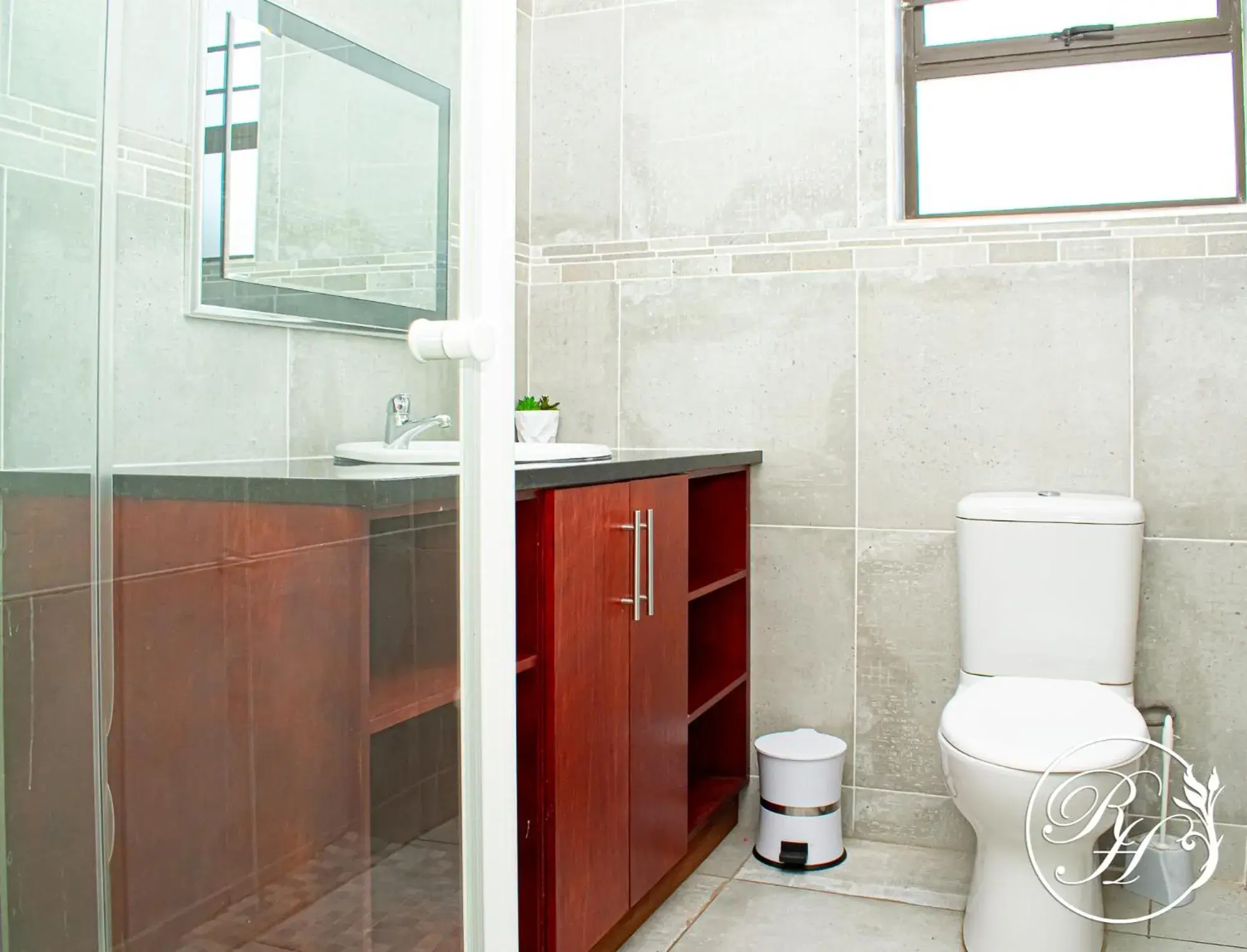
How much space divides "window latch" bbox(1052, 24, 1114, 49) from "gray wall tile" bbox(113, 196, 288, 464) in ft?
7.76

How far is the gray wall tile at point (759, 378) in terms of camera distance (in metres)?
2.53

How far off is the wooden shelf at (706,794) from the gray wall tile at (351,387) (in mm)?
1613

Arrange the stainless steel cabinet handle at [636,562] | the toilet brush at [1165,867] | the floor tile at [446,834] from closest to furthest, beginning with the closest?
the floor tile at [446,834], the stainless steel cabinet handle at [636,562], the toilet brush at [1165,867]

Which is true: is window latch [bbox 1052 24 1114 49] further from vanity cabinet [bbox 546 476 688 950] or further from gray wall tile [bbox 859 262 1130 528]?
vanity cabinet [bbox 546 476 688 950]

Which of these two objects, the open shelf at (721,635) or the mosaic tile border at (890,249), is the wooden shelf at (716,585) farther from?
the mosaic tile border at (890,249)

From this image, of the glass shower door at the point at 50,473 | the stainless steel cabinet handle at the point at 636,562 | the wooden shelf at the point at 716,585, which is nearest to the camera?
the glass shower door at the point at 50,473

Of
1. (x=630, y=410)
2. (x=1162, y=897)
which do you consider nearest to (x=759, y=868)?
(x=1162, y=897)

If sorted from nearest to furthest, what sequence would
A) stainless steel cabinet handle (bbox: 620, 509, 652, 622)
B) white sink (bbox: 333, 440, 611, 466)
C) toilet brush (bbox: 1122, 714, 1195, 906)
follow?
1. white sink (bbox: 333, 440, 611, 466)
2. stainless steel cabinet handle (bbox: 620, 509, 652, 622)
3. toilet brush (bbox: 1122, 714, 1195, 906)

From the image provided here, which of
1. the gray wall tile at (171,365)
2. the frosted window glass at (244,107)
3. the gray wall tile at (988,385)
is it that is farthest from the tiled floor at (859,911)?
the frosted window glass at (244,107)

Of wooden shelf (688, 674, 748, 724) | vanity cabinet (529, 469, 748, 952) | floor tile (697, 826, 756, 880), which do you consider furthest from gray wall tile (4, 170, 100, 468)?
floor tile (697, 826, 756, 880)

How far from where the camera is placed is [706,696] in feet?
7.85

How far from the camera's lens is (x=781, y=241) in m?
2.57

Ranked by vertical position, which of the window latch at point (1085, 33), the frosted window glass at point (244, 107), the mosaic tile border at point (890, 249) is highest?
the window latch at point (1085, 33)

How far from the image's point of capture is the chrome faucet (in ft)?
2.64
